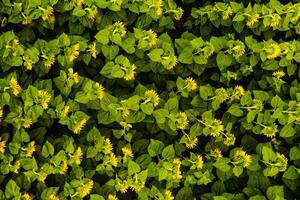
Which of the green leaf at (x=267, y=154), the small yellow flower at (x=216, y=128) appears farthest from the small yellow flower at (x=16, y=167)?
the green leaf at (x=267, y=154)

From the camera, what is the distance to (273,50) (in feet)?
7.41

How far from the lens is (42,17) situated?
2.14 m

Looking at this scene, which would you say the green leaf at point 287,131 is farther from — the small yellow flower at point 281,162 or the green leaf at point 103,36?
the green leaf at point 103,36

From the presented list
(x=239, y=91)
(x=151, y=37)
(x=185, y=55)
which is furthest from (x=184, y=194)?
(x=151, y=37)

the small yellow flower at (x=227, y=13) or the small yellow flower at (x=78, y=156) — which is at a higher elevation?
the small yellow flower at (x=227, y=13)

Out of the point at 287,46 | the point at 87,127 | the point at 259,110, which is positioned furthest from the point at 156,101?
the point at 287,46

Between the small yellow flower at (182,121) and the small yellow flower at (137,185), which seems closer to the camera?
the small yellow flower at (137,185)

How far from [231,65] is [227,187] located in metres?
0.64

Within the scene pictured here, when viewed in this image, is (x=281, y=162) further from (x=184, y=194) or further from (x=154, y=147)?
(x=154, y=147)

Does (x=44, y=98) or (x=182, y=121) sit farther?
(x=182, y=121)

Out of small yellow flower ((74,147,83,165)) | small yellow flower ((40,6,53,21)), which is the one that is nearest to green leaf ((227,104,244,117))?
small yellow flower ((74,147,83,165))

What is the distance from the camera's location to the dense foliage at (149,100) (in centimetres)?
212

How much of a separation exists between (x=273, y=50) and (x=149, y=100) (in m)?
0.66

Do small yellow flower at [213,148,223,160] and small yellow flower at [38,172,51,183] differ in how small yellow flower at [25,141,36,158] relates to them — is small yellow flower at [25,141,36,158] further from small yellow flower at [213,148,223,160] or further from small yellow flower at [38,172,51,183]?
small yellow flower at [213,148,223,160]
